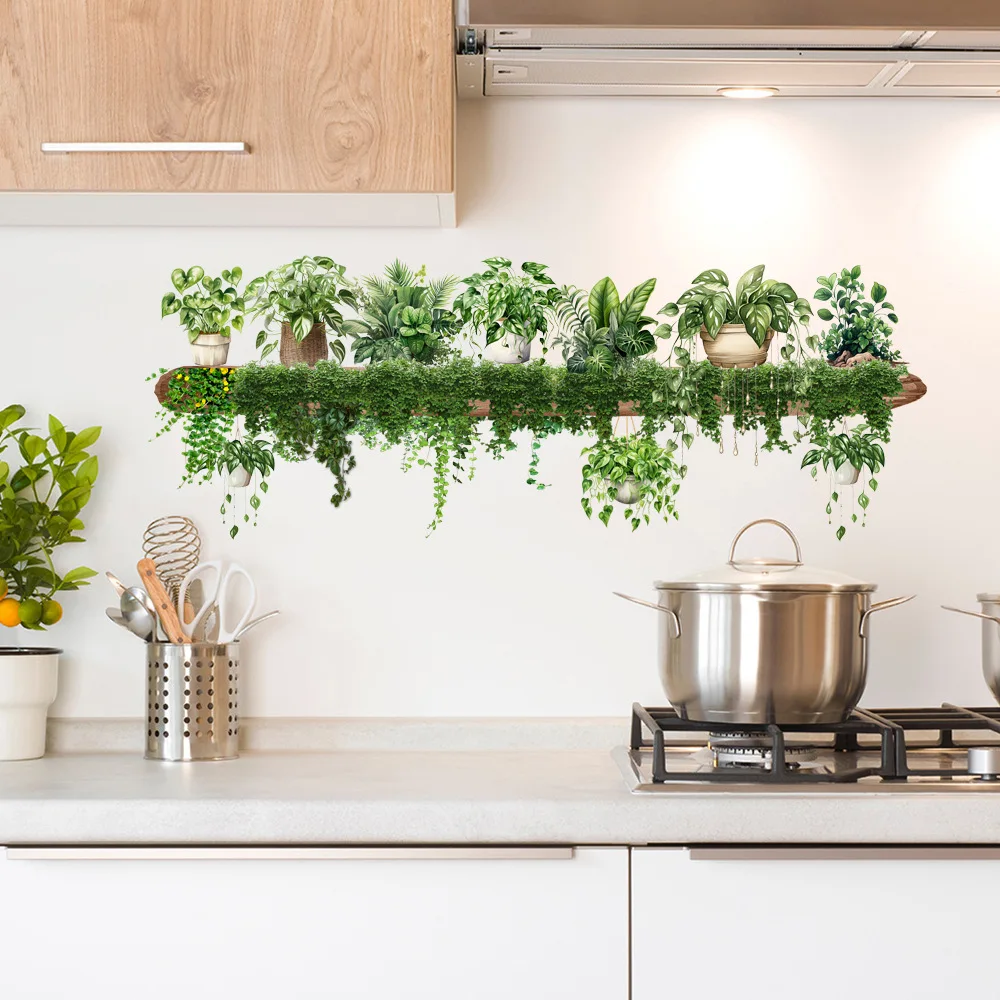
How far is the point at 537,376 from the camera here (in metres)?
1.95

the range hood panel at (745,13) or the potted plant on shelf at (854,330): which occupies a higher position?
the range hood panel at (745,13)

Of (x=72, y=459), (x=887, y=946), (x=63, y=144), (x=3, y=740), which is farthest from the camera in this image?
(x=72, y=459)

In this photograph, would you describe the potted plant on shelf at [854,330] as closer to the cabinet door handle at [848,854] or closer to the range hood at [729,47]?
the range hood at [729,47]

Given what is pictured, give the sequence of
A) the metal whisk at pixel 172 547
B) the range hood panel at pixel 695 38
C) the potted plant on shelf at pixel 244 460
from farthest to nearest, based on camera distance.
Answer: the metal whisk at pixel 172 547, the potted plant on shelf at pixel 244 460, the range hood panel at pixel 695 38

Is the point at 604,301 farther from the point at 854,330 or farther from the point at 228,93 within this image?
the point at 228,93

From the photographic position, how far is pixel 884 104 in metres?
2.20

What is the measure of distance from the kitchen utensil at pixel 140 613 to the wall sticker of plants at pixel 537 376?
9.4 inches

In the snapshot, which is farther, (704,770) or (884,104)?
(884,104)

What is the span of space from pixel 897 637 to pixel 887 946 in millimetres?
Answer: 762

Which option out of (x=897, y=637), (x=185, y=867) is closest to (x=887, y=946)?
(x=897, y=637)

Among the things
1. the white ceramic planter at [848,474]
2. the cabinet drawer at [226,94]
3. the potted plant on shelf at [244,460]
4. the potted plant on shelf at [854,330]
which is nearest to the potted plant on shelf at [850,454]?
the white ceramic planter at [848,474]

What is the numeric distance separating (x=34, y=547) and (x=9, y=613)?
0.16 m

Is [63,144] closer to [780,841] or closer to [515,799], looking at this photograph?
[515,799]

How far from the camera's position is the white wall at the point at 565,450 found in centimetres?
216
